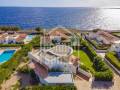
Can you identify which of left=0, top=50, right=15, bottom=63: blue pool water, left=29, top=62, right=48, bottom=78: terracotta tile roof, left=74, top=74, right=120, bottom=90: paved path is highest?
left=29, top=62, right=48, bottom=78: terracotta tile roof

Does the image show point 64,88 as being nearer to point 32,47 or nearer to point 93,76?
point 93,76

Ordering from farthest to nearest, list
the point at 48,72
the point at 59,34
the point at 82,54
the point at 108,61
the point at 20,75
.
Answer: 1. the point at 59,34
2. the point at 82,54
3. the point at 108,61
4. the point at 20,75
5. the point at 48,72

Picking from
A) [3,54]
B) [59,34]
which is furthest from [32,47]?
[59,34]

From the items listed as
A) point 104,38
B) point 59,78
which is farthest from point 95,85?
point 104,38

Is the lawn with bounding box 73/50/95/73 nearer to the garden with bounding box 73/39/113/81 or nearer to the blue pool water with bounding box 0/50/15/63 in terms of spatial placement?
the garden with bounding box 73/39/113/81

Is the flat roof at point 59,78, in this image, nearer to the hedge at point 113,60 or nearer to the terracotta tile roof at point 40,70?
the terracotta tile roof at point 40,70

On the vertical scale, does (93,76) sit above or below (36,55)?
below

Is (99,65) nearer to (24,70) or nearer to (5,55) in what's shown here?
(24,70)

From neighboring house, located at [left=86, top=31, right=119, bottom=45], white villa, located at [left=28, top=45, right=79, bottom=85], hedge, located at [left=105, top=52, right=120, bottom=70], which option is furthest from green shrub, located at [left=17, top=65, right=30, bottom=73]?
neighboring house, located at [left=86, top=31, right=119, bottom=45]
